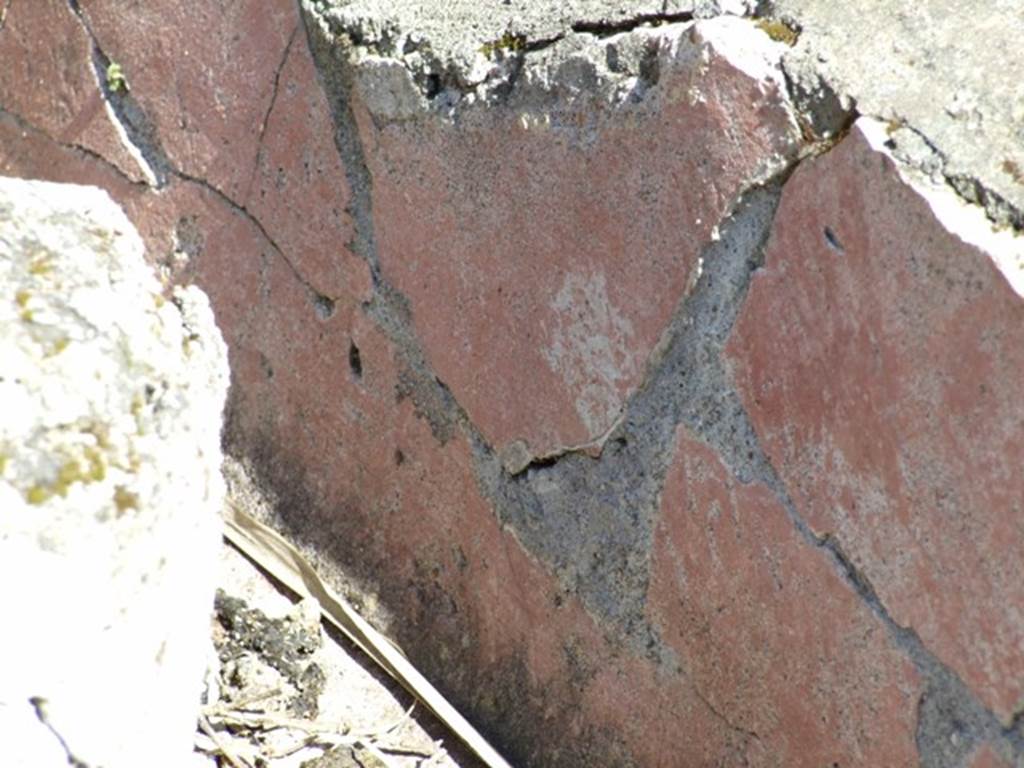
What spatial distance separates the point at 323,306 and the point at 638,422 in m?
0.47

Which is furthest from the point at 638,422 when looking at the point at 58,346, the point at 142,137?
the point at 142,137

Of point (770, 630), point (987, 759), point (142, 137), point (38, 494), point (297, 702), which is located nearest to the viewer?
point (38, 494)

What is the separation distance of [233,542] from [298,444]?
139 mm

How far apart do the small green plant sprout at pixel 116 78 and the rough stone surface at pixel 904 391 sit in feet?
3.10

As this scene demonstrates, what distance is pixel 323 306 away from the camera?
1.63m

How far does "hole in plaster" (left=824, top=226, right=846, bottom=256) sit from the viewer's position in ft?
3.44

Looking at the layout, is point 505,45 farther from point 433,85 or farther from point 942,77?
point 942,77

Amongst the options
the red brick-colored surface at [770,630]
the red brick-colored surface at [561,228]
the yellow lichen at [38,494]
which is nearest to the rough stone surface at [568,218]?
the red brick-colored surface at [561,228]

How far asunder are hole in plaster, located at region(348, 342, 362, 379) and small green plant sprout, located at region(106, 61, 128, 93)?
45 cm

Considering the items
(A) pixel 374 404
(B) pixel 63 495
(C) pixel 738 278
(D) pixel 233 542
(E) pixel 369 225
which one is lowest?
(D) pixel 233 542

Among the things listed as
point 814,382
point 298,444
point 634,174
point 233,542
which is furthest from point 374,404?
point 814,382

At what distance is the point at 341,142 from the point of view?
1.52 metres

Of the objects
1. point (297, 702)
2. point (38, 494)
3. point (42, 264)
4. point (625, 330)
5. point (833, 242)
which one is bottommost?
point (297, 702)

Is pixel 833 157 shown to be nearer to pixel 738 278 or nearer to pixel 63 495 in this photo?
pixel 738 278
